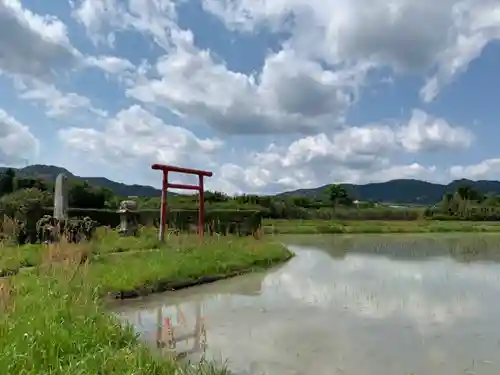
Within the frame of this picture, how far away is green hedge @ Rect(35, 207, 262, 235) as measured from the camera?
17281 millimetres

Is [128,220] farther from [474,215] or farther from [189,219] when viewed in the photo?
[474,215]

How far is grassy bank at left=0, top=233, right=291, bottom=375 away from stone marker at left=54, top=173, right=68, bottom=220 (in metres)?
2.13

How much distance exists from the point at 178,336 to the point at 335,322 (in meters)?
1.94

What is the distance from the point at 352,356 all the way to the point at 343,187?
6744cm

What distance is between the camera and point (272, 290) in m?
9.44

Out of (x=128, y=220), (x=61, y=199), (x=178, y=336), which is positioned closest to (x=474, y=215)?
(x=128, y=220)

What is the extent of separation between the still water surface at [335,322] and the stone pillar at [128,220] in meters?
4.81

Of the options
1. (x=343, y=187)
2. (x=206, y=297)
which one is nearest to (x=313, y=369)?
(x=206, y=297)

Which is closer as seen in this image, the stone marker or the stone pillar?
the stone marker

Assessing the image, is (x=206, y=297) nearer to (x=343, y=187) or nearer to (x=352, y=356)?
(x=352, y=356)

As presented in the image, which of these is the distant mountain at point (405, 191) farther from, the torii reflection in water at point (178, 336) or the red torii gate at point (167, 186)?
the torii reflection in water at point (178, 336)

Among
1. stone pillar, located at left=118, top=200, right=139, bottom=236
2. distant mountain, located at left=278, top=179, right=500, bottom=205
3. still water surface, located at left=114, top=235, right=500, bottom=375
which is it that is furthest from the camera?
distant mountain, located at left=278, top=179, right=500, bottom=205

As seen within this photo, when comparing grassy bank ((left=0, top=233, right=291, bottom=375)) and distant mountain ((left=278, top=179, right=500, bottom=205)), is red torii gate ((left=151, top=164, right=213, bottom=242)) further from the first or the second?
distant mountain ((left=278, top=179, right=500, bottom=205))

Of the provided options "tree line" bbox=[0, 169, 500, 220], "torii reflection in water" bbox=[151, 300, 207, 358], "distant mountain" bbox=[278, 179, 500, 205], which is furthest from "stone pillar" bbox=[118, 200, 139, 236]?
"distant mountain" bbox=[278, 179, 500, 205]
